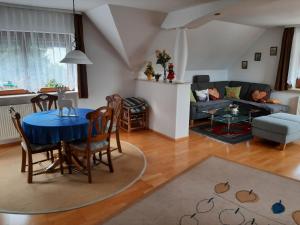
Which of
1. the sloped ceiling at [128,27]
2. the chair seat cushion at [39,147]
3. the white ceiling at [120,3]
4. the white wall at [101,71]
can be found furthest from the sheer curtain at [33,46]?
the chair seat cushion at [39,147]

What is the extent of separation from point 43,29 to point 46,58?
1.64 ft

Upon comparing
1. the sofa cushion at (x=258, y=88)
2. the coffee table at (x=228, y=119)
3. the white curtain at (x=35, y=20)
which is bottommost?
the coffee table at (x=228, y=119)

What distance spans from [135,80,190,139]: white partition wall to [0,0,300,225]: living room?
0.8 inches

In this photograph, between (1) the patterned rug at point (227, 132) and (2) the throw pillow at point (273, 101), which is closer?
(1) the patterned rug at point (227, 132)

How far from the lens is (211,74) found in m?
6.92

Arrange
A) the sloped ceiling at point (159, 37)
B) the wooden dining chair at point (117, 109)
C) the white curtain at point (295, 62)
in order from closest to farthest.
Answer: the wooden dining chair at point (117, 109) < the sloped ceiling at point (159, 37) < the white curtain at point (295, 62)

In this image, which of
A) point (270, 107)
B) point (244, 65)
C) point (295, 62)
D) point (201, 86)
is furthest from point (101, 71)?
point (295, 62)

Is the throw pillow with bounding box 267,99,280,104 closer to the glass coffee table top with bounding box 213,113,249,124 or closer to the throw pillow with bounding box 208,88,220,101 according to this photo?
the throw pillow with bounding box 208,88,220,101

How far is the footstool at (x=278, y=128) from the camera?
3908mm

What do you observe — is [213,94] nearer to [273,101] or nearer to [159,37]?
[273,101]

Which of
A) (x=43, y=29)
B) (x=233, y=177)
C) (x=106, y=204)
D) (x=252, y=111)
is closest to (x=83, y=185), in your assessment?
(x=106, y=204)

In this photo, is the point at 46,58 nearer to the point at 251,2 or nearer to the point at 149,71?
the point at 149,71

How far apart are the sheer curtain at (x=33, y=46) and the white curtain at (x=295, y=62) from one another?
5124 mm

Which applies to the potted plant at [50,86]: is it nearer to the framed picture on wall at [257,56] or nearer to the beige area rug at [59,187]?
the beige area rug at [59,187]
